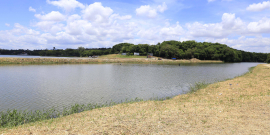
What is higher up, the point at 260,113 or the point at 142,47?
the point at 142,47

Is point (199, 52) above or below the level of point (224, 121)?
A: above

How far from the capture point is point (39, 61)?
79500 millimetres

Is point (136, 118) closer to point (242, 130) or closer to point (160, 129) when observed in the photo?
point (160, 129)

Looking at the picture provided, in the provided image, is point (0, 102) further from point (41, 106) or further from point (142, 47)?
point (142, 47)

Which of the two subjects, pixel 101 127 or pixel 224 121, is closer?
pixel 101 127

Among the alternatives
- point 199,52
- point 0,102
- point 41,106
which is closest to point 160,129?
point 41,106

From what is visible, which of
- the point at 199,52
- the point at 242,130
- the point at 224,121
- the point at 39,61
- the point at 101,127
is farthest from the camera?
the point at 199,52

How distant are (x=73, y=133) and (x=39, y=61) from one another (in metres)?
84.9

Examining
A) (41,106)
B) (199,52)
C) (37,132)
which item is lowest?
(41,106)

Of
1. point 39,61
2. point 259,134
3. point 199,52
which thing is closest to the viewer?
point 259,134

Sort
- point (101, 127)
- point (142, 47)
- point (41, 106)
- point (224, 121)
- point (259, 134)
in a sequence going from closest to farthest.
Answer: point (259, 134), point (101, 127), point (224, 121), point (41, 106), point (142, 47)

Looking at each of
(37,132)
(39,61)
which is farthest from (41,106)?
(39,61)

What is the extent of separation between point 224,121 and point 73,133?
29.8 feet

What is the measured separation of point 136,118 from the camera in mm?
10844
